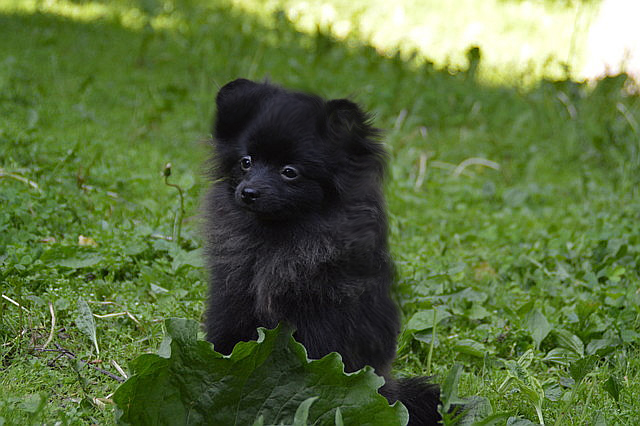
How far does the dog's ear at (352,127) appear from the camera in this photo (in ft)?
9.92

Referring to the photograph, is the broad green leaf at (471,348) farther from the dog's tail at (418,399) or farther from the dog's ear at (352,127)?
the dog's ear at (352,127)

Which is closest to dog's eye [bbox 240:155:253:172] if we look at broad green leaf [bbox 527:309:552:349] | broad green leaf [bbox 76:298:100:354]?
broad green leaf [bbox 76:298:100:354]

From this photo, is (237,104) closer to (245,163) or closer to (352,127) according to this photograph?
(245,163)

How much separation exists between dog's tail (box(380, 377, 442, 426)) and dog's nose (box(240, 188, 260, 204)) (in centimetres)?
100

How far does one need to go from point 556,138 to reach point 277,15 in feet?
12.8

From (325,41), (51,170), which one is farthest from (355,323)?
(325,41)

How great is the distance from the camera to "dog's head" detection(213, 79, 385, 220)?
119 inches

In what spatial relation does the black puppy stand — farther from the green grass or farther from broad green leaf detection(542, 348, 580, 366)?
broad green leaf detection(542, 348, 580, 366)

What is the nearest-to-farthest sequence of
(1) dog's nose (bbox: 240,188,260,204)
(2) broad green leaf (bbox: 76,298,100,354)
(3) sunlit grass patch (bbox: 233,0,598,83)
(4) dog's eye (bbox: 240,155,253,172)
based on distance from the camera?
1. (1) dog's nose (bbox: 240,188,260,204)
2. (4) dog's eye (bbox: 240,155,253,172)
3. (2) broad green leaf (bbox: 76,298,100,354)
4. (3) sunlit grass patch (bbox: 233,0,598,83)

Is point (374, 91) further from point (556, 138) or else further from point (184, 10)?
point (184, 10)

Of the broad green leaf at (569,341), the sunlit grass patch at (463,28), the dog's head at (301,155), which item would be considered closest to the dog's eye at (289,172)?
the dog's head at (301,155)

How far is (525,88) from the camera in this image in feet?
29.9

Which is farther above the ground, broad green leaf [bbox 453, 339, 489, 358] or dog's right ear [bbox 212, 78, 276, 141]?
dog's right ear [bbox 212, 78, 276, 141]

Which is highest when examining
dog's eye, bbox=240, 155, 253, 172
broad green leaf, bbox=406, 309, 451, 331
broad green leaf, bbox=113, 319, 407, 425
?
dog's eye, bbox=240, 155, 253, 172
